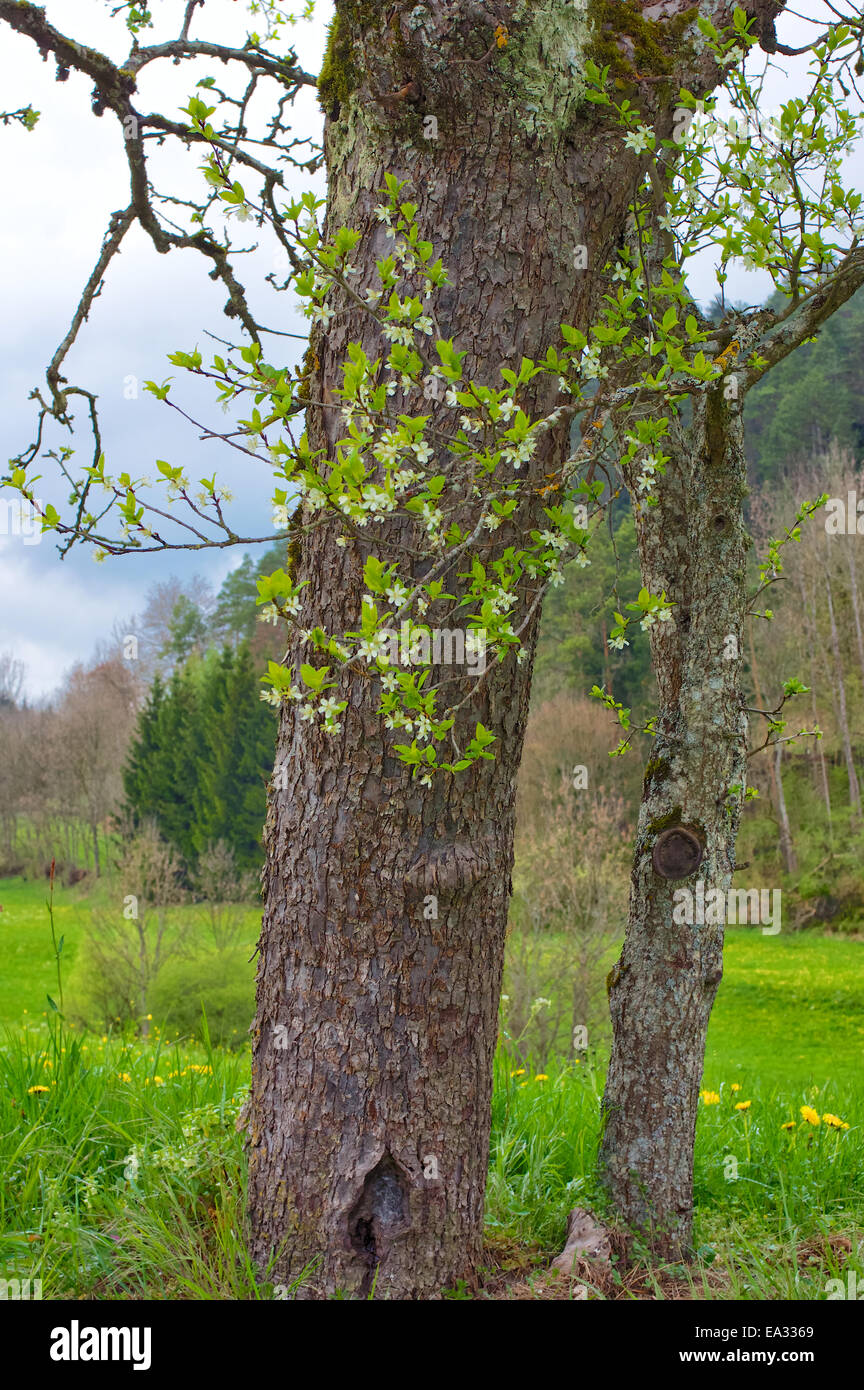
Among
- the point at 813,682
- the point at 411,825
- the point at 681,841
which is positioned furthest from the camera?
the point at 813,682

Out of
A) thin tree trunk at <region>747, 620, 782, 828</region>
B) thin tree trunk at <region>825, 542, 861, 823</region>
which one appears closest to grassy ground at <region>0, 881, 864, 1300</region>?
thin tree trunk at <region>747, 620, 782, 828</region>


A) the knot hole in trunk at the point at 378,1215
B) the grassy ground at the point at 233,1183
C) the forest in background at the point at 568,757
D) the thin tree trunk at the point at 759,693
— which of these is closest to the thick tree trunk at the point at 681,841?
the grassy ground at the point at 233,1183

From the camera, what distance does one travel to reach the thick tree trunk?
3.20 m

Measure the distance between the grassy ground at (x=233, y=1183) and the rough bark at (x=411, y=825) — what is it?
0.99 feet

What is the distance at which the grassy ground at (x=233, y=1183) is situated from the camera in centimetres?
276

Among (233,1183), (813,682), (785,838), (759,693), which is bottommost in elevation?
(233,1183)

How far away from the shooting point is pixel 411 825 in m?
2.57

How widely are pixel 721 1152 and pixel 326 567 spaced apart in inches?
116

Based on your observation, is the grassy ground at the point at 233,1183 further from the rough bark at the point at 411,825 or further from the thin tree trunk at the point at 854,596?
the thin tree trunk at the point at 854,596

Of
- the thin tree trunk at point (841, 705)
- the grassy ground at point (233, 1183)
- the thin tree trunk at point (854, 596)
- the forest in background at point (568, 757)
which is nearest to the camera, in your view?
the grassy ground at point (233, 1183)

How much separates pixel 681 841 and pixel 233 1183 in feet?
5.88

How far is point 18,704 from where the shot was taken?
44906 millimetres

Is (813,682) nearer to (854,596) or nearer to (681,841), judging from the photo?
(854,596)

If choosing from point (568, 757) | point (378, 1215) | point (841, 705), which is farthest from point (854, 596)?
point (378, 1215)
